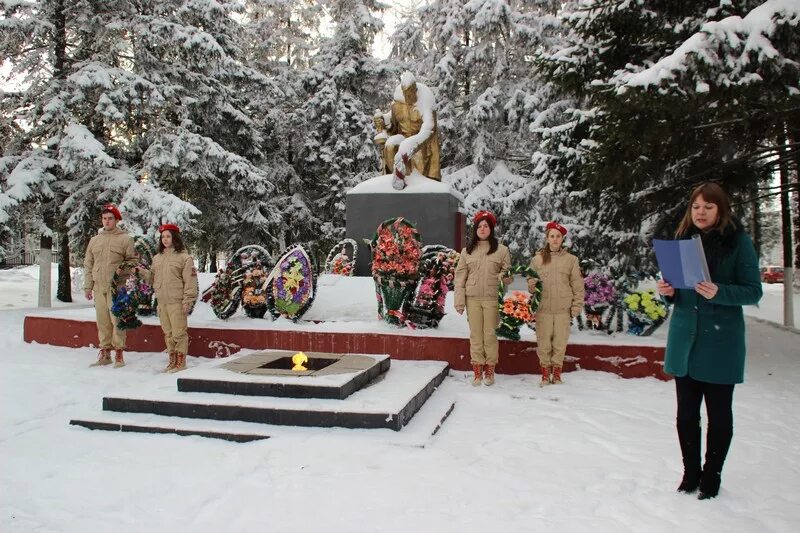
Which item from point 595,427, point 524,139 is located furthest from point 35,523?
point 524,139

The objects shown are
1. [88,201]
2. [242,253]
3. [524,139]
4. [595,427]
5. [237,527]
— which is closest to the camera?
[237,527]

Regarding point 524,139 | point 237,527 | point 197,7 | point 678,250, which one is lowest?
point 237,527

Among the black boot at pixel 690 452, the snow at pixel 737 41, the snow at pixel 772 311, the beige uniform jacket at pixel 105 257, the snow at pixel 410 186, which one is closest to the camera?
the black boot at pixel 690 452

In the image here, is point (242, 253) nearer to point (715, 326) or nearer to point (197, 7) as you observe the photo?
point (715, 326)

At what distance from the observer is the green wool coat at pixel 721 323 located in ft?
9.47

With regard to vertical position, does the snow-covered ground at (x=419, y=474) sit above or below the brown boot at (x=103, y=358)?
below

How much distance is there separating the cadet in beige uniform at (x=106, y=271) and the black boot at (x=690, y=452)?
5.72 meters

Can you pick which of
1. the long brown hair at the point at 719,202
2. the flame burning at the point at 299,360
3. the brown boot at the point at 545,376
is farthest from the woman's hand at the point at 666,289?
the flame burning at the point at 299,360

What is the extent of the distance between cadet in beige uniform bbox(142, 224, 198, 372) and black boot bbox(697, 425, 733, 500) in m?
4.88

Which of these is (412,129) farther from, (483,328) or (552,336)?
(552,336)

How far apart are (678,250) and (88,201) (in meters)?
13.3

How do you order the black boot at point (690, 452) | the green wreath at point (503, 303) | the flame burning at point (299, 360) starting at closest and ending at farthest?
the black boot at point (690, 452)
the flame burning at point (299, 360)
the green wreath at point (503, 303)

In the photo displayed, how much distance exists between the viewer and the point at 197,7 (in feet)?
51.0

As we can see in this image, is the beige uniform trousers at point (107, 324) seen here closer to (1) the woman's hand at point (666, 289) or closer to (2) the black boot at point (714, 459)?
(1) the woman's hand at point (666, 289)
